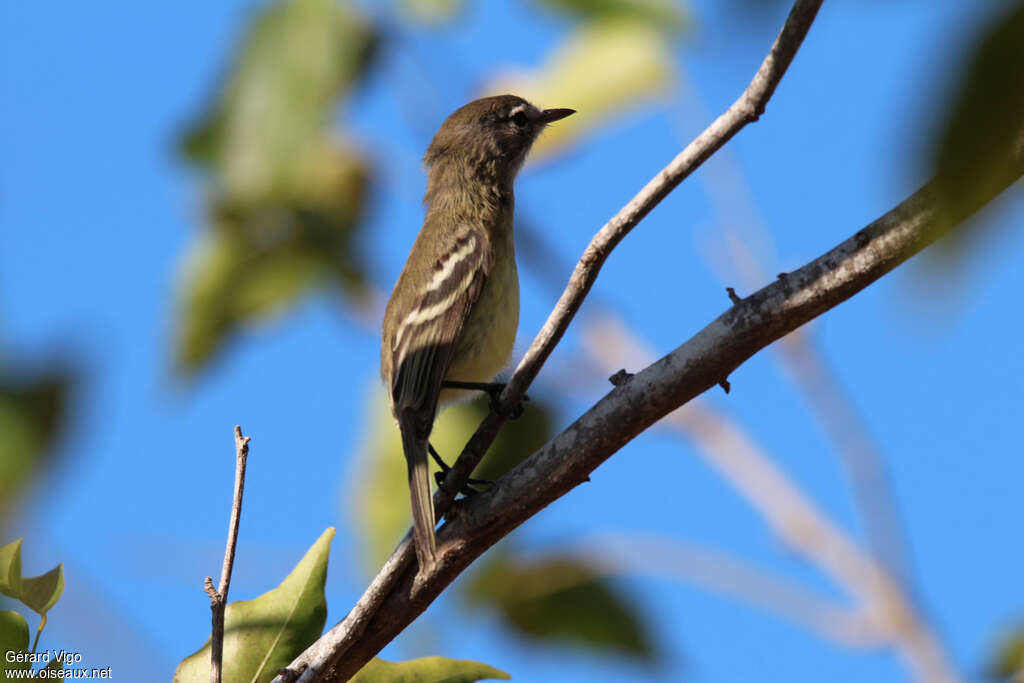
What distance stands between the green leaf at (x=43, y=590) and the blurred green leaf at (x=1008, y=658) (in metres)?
2.10

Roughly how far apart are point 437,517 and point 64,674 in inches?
36.5

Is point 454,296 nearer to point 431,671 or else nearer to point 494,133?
point 494,133

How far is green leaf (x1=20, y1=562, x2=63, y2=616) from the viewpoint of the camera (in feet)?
6.75

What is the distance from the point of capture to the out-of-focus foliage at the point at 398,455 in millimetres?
3262

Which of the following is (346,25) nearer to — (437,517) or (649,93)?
(649,93)

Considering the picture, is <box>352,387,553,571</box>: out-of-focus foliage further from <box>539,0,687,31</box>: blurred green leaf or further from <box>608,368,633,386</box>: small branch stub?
<box>539,0,687,31</box>: blurred green leaf

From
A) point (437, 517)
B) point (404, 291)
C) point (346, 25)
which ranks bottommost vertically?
point (437, 517)

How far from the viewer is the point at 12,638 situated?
2051 millimetres

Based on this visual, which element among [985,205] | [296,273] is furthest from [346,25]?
[985,205]

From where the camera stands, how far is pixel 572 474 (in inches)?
87.9

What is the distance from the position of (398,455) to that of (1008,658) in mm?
1998

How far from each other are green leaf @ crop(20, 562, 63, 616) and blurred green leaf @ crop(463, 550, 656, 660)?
63.8 inches

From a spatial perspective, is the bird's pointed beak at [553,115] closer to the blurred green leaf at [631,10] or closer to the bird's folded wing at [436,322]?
the bird's folded wing at [436,322]

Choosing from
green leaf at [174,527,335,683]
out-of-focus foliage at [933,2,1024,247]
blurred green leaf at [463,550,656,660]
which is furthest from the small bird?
out-of-focus foliage at [933,2,1024,247]
